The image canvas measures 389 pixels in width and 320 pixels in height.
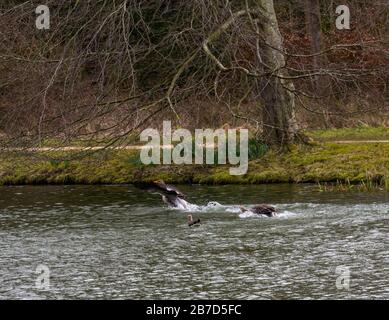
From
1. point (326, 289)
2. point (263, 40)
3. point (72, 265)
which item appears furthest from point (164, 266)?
point (263, 40)

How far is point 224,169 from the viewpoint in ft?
89.7

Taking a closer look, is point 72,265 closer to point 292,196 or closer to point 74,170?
point 292,196

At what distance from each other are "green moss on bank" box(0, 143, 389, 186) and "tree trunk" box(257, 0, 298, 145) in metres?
0.50

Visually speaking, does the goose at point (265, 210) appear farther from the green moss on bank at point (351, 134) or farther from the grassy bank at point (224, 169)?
the green moss on bank at point (351, 134)

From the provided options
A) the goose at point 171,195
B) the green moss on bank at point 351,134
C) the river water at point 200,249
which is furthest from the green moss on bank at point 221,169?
the goose at point 171,195

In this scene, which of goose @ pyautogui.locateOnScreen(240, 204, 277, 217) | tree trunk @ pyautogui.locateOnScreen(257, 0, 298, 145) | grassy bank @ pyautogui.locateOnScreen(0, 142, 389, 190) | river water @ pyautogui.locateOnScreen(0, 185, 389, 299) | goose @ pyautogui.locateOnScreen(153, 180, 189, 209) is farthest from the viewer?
tree trunk @ pyautogui.locateOnScreen(257, 0, 298, 145)

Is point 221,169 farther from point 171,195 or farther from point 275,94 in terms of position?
point 171,195

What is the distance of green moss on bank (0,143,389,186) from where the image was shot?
1013 inches

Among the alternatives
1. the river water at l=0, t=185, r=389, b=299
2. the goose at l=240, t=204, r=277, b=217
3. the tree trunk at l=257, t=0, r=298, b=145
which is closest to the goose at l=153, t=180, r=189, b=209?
the river water at l=0, t=185, r=389, b=299

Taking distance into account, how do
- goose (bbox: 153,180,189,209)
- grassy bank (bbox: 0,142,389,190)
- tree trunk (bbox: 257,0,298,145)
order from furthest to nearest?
tree trunk (bbox: 257,0,298,145), grassy bank (bbox: 0,142,389,190), goose (bbox: 153,180,189,209)

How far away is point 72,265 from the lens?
16234 millimetres

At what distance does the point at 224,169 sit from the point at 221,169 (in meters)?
0.08

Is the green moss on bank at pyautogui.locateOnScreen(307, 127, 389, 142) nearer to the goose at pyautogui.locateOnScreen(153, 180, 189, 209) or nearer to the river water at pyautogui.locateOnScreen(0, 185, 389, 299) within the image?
the river water at pyautogui.locateOnScreen(0, 185, 389, 299)

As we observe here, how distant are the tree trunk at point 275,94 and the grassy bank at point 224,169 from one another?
0.50 metres
